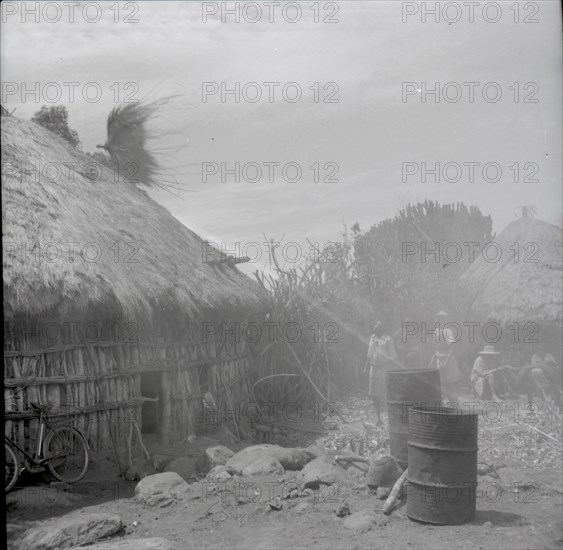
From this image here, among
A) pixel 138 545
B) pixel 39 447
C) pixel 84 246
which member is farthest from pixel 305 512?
pixel 84 246

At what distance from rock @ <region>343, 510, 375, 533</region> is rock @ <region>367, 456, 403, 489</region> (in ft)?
2.56

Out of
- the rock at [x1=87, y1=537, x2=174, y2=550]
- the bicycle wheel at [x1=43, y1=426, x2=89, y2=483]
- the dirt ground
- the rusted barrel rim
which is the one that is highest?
the rusted barrel rim

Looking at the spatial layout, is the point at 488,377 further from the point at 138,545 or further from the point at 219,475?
the point at 138,545

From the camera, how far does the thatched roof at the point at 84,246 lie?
7.77m

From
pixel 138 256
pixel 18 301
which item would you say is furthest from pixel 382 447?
pixel 18 301

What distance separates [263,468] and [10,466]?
278 centimetres

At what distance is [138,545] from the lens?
581 centimetres

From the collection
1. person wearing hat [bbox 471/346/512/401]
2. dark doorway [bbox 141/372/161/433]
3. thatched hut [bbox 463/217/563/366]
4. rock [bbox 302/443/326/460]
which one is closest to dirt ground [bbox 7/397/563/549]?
rock [bbox 302/443/326/460]

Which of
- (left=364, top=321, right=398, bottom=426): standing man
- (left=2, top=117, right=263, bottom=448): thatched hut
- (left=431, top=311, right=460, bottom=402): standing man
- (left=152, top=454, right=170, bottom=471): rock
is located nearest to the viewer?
(left=2, top=117, right=263, bottom=448): thatched hut

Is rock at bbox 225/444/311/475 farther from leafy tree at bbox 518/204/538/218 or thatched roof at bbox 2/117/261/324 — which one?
leafy tree at bbox 518/204/538/218

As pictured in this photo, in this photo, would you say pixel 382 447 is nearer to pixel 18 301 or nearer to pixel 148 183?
pixel 18 301

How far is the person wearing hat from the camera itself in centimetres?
1253

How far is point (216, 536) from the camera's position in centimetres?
625

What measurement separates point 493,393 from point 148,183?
8.00 metres
